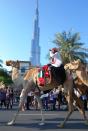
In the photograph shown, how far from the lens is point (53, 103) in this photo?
24.6m

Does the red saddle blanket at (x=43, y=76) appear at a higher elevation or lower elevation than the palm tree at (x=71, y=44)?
lower

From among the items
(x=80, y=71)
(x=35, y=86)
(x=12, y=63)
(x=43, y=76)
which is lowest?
(x=35, y=86)

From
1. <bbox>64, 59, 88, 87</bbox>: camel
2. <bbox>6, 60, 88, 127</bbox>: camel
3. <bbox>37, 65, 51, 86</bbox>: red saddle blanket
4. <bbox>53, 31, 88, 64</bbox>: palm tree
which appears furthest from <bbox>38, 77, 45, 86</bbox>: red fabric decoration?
<bbox>53, 31, 88, 64</bbox>: palm tree

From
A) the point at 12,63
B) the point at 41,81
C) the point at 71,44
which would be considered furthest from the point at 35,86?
the point at 71,44

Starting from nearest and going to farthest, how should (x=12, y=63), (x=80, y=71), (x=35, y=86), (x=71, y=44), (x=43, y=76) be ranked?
1. (x=80, y=71)
2. (x=43, y=76)
3. (x=35, y=86)
4. (x=12, y=63)
5. (x=71, y=44)

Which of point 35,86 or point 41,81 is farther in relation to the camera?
point 35,86

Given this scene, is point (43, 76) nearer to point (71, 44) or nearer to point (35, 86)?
point (35, 86)

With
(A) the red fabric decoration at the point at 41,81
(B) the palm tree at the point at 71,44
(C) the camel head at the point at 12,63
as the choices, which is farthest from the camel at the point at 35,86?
(B) the palm tree at the point at 71,44

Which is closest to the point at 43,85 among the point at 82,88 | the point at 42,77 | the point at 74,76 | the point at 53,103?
the point at 42,77

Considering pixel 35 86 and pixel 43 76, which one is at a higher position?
pixel 43 76

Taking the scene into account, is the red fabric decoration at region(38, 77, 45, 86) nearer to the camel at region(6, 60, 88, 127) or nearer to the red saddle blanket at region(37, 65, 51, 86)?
the red saddle blanket at region(37, 65, 51, 86)

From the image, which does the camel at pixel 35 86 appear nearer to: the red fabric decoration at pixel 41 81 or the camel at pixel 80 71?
the red fabric decoration at pixel 41 81

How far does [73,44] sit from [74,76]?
36411mm

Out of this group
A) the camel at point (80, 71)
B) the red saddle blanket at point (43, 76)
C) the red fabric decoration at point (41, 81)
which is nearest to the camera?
the camel at point (80, 71)
